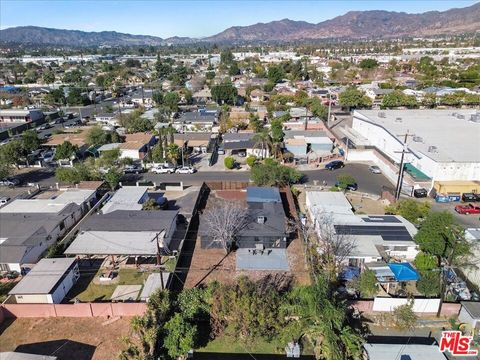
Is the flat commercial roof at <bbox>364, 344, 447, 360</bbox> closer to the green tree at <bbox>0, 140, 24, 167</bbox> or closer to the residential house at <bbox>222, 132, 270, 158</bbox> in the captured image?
the residential house at <bbox>222, 132, 270, 158</bbox>

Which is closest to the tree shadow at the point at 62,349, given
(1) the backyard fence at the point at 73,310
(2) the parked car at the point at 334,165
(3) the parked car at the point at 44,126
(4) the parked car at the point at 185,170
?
(1) the backyard fence at the point at 73,310

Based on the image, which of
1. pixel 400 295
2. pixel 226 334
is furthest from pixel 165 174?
pixel 400 295

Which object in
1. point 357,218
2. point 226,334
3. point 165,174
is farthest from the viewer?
point 165,174

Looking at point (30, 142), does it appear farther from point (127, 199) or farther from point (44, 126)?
point (127, 199)

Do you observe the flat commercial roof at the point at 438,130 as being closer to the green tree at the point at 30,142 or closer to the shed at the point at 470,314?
the shed at the point at 470,314

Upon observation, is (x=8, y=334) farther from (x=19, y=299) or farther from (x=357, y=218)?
(x=357, y=218)

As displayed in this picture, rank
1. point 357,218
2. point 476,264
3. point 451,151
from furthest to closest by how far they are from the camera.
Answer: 1. point 451,151
2. point 357,218
3. point 476,264

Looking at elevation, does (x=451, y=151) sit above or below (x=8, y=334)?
above
